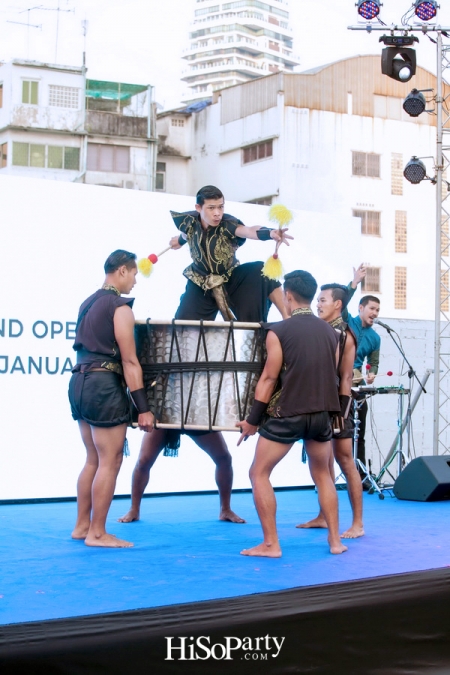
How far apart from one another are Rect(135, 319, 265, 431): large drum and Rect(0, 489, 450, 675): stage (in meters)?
0.71

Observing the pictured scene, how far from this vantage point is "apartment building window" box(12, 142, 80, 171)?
3559 cm

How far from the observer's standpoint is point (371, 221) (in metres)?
35.8

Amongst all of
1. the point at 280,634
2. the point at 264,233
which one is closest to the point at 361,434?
the point at 264,233

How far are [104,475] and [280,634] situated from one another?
1617mm

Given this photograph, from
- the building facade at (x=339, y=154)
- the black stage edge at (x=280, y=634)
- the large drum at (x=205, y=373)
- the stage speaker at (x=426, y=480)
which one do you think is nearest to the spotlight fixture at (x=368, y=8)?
the stage speaker at (x=426, y=480)

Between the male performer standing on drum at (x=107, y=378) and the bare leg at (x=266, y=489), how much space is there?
0.60 m

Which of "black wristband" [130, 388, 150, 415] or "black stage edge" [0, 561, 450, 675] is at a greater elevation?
"black wristband" [130, 388, 150, 415]

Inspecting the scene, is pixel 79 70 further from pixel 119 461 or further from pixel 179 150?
pixel 119 461

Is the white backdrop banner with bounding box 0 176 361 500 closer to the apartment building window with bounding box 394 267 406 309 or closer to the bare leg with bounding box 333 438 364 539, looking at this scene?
the bare leg with bounding box 333 438 364 539

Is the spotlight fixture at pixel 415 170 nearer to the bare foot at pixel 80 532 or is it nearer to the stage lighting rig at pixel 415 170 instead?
Answer: the stage lighting rig at pixel 415 170

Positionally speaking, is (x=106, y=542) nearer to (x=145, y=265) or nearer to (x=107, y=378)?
(x=107, y=378)

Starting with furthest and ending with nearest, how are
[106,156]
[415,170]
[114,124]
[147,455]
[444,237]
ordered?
[106,156], [114,124], [444,237], [415,170], [147,455]

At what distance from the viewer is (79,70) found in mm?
36406

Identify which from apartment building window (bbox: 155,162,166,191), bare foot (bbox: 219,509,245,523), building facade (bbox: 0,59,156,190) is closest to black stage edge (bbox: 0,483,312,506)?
bare foot (bbox: 219,509,245,523)
